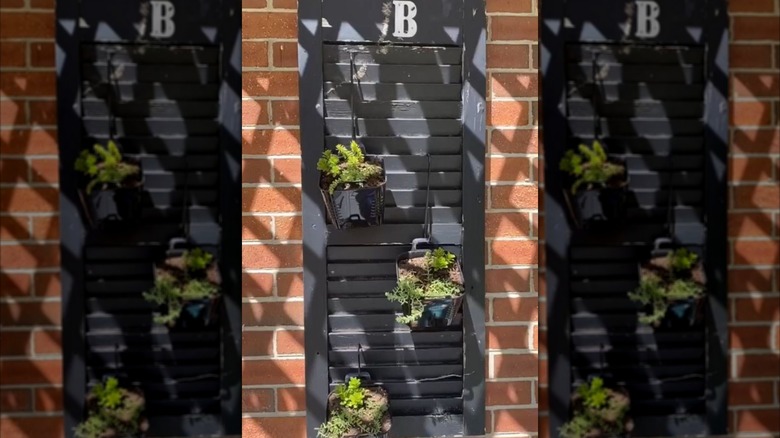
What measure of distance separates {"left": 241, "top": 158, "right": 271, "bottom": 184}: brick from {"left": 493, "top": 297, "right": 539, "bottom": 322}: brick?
0.79 metres

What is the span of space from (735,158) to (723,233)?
27cm

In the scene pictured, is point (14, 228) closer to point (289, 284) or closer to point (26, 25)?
point (26, 25)

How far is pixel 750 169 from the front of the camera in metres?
2.44

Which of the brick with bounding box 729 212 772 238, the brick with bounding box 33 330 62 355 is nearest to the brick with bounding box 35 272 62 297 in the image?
the brick with bounding box 33 330 62 355

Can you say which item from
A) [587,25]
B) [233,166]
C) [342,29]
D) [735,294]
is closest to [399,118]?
[342,29]

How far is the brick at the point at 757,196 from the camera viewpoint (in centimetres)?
243

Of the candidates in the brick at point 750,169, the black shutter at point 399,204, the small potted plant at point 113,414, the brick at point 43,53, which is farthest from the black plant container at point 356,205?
the brick at point 750,169

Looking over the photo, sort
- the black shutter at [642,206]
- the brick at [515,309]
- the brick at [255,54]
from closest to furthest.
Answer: the brick at [255,54] < the brick at [515,309] < the black shutter at [642,206]

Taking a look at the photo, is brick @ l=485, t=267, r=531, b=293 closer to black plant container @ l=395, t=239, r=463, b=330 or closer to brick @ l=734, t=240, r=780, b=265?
black plant container @ l=395, t=239, r=463, b=330

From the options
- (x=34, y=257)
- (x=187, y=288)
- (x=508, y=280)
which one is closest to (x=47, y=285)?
(x=34, y=257)

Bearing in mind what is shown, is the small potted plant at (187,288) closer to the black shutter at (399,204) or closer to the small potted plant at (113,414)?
the small potted plant at (113,414)

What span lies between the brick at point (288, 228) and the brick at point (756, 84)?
5.16 ft

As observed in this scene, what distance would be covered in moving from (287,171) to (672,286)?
131 cm

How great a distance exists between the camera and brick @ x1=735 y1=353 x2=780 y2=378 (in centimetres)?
246
